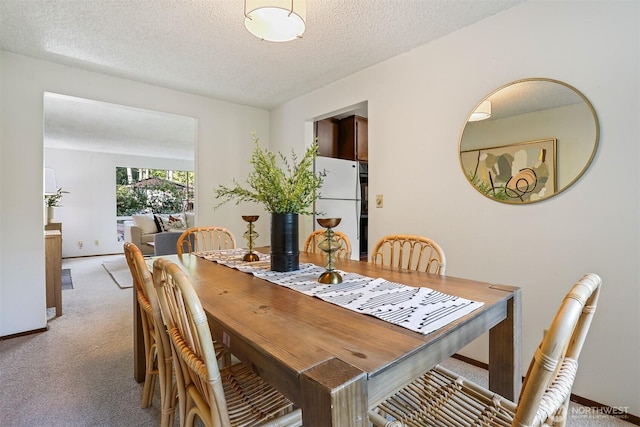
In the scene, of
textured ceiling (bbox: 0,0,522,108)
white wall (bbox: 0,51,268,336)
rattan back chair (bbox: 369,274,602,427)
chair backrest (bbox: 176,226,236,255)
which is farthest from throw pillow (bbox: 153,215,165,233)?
rattan back chair (bbox: 369,274,602,427)

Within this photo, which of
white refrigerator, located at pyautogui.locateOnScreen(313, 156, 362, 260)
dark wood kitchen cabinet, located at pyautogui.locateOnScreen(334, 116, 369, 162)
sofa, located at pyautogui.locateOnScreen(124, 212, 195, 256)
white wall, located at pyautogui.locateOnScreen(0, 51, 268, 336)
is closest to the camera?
white wall, located at pyautogui.locateOnScreen(0, 51, 268, 336)

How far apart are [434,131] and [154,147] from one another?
5.78 meters

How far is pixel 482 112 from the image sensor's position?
1.99m

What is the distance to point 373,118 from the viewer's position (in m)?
2.65

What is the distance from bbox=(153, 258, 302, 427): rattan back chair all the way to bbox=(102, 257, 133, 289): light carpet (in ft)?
11.7

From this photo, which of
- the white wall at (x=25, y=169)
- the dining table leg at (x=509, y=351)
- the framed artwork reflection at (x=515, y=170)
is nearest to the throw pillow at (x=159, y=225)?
the white wall at (x=25, y=169)

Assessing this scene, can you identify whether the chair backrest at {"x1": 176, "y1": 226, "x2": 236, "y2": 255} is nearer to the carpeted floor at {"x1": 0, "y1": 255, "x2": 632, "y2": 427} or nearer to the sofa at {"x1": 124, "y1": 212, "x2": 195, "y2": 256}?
the carpeted floor at {"x1": 0, "y1": 255, "x2": 632, "y2": 427}

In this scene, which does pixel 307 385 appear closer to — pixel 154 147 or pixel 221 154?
pixel 221 154

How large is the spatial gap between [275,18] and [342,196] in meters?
2.10

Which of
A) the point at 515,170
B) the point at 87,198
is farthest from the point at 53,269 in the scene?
the point at 87,198

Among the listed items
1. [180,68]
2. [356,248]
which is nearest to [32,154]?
[180,68]

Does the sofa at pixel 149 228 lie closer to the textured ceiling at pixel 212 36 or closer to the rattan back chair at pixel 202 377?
the textured ceiling at pixel 212 36

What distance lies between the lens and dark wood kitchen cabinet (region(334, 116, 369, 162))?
12.2ft

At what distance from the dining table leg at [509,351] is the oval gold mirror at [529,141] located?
0.94 m
